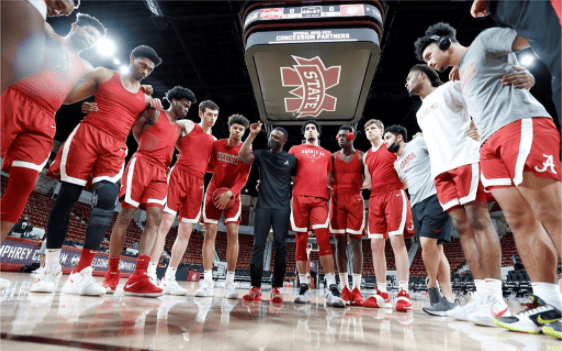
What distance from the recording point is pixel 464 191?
6.56 ft

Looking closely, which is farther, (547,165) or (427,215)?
(427,215)

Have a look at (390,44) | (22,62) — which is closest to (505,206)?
(22,62)

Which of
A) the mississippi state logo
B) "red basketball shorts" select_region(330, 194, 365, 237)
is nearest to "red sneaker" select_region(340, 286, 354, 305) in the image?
"red basketball shorts" select_region(330, 194, 365, 237)

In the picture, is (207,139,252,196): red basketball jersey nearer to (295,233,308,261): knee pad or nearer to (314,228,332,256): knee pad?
(295,233,308,261): knee pad

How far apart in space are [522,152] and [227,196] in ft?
7.97

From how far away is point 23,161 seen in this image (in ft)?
5.69

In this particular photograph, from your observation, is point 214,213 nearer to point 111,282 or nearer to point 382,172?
point 111,282

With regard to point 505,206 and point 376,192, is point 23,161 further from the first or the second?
point 376,192

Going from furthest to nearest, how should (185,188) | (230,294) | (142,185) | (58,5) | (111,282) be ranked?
1. (185,188)
2. (230,294)
3. (142,185)
4. (111,282)
5. (58,5)

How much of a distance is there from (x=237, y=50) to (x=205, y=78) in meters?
1.98

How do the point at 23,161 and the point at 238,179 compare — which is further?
the point at 238,179

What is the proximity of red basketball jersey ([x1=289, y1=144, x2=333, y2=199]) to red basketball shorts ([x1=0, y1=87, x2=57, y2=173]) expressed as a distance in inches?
86.5

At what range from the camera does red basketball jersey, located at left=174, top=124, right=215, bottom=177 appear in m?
3.17

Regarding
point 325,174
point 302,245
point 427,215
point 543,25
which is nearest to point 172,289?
point 302,245
